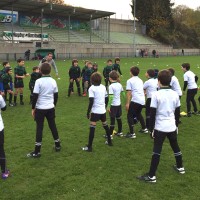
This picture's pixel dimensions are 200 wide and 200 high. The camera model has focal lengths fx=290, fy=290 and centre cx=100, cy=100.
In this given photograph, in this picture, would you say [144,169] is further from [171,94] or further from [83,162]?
[171,94]

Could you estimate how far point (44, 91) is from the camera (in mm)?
6535

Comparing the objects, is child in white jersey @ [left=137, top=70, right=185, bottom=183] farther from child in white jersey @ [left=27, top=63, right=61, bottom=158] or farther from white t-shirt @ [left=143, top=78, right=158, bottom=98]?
white t-shirt @ [left=143, top=78, right=158, bottom=98]

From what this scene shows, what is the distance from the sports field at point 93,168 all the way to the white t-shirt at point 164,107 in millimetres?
1105

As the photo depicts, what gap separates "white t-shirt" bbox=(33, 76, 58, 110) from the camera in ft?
21.2

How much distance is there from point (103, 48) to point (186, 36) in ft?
116

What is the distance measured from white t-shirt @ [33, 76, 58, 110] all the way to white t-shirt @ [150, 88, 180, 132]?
2464 mm

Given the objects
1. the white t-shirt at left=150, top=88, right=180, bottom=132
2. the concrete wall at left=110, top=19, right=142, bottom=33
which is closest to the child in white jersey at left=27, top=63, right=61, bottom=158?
the white t-shirt at left=150, top=88, right=180, bottom=132

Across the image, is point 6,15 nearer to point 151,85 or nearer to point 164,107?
point 151,85

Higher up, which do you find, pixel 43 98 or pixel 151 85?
pixel 151 85

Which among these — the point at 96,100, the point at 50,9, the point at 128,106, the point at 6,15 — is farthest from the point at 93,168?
the point at 6,15

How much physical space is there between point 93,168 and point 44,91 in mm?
2021

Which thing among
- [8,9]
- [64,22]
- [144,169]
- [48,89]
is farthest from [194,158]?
[64,22]

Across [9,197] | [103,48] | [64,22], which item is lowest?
[9,197]

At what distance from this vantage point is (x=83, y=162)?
6.47m
